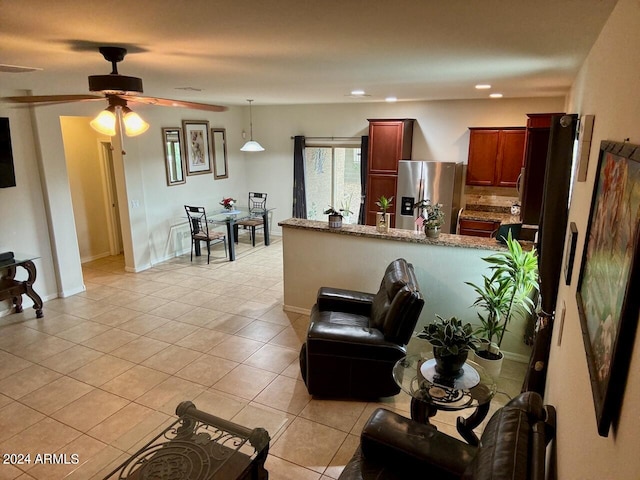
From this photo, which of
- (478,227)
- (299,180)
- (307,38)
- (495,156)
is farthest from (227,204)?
(307,38)

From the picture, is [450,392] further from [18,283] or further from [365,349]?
[18,283]

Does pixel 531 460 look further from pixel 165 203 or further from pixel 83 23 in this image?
pixel 165 203

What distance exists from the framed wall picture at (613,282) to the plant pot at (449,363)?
3.52ft

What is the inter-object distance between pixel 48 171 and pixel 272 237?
4.41 metres

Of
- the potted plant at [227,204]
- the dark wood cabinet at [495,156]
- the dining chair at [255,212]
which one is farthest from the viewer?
the dining chair at [255,212]

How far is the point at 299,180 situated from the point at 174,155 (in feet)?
7.92

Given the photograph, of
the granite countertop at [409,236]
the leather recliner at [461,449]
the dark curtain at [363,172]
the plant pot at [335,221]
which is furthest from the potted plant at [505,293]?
the dark curtain at [363,172]

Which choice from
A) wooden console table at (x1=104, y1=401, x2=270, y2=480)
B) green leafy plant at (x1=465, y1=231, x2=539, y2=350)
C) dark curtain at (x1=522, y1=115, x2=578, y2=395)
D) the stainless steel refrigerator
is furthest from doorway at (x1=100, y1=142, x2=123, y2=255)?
dark curtain at (x1=522, y1=115, x2=578, y2=395)

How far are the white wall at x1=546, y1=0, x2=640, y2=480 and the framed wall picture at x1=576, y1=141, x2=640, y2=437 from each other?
0.04 metres

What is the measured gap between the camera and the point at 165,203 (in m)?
7.12

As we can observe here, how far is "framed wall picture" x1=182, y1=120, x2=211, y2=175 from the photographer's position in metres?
7.39

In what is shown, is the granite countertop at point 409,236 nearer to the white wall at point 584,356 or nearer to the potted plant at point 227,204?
the white wall at point 584,356

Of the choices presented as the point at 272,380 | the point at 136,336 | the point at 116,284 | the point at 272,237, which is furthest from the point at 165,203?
the point at 272,380

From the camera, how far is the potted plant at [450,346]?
94.6 inches
